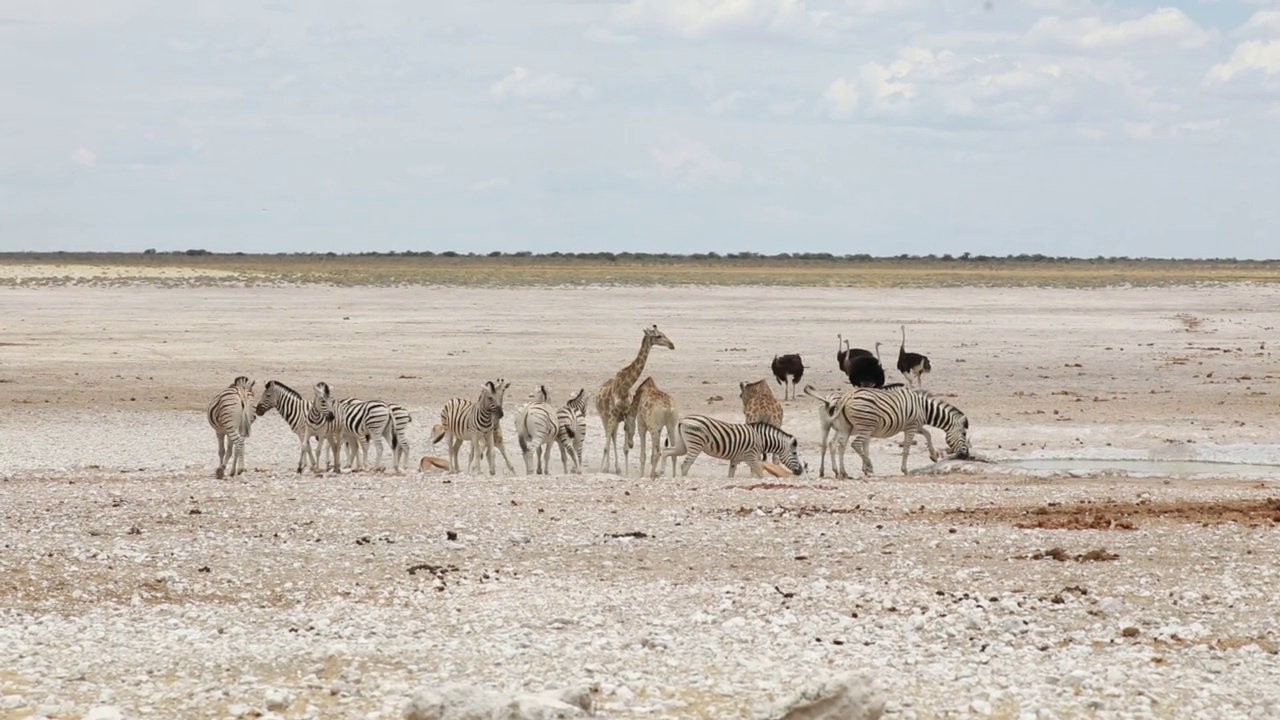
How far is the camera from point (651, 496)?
595 inches

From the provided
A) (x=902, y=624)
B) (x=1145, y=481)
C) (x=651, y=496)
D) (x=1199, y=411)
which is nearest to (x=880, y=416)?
(x=1145, y=481)

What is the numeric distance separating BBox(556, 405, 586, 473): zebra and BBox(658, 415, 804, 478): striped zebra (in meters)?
1.06

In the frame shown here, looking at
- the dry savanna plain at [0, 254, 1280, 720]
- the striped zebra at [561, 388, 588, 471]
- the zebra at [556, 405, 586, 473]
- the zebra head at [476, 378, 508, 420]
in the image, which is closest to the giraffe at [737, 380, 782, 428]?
the dry savanna plain at [0, 254, 1280, 720]

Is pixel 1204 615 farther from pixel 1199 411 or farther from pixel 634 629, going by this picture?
pixel 1199 411

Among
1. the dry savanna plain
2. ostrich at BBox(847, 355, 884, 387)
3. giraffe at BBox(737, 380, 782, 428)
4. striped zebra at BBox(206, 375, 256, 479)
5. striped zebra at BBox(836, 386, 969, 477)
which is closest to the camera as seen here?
the dry savanna plain

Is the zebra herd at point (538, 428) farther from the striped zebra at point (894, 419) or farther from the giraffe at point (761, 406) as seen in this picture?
the giraffe at point (761, 406)

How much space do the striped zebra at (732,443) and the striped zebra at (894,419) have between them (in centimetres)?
68

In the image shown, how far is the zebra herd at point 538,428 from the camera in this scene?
1775cm

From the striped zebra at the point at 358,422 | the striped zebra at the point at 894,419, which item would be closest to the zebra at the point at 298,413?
the striped zebra at the point at 358,422

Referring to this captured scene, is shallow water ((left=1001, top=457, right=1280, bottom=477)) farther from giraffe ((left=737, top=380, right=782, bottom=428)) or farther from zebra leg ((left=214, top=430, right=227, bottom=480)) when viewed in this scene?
zebra leg ((left=214, top=430, right=227, bottom=480))

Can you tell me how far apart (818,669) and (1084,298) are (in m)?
57.3

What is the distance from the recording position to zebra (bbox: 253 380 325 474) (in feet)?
58.5

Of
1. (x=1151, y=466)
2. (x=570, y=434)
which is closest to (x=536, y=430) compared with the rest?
(x=570, y=434)

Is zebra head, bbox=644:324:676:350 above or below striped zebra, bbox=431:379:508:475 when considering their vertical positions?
above
